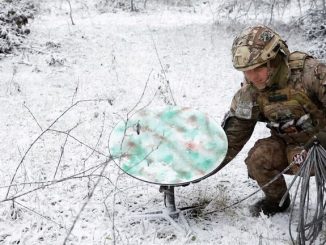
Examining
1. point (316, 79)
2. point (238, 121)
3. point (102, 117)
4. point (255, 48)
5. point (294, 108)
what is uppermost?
point (255, 48)

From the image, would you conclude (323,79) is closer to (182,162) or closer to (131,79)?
(182,162)

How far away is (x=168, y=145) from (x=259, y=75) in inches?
33.6

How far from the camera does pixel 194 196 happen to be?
394 cm

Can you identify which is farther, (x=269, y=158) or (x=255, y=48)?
(x=269, y=158)

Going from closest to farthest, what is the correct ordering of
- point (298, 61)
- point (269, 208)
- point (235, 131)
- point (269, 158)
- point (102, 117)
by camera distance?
point (298, 61) < point (269, 158) < point (235, 131) < point (269, 208) < point (102, 117)

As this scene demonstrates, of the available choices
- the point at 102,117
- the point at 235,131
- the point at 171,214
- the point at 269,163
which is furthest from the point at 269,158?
the point at 102,117

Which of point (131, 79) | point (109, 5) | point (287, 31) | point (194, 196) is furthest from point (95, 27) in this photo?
point (194, 196)

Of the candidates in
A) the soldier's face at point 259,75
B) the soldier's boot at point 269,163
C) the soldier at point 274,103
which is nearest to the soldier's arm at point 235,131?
the soldier at point 274,103

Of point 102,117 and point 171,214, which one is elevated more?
point 102,117

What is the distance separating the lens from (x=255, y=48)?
10.3 feet

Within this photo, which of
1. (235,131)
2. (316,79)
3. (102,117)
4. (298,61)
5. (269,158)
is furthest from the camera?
(102,117)

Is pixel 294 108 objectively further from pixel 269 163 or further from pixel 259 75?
pixel 269 163

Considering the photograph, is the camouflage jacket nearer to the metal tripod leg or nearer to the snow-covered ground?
the metal tripod leg

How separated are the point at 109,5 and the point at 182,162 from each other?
6.20 m
